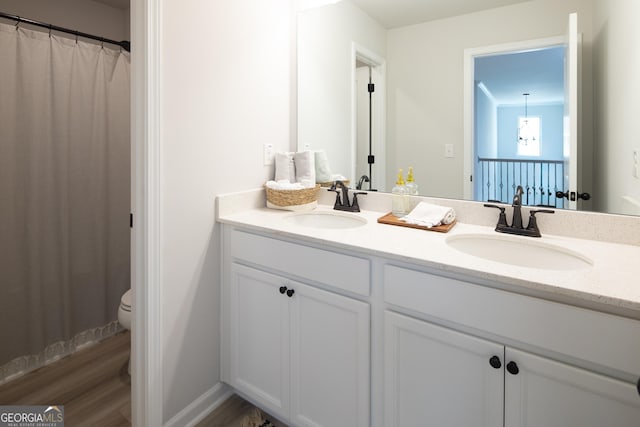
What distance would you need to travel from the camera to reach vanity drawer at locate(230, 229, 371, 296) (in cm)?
119

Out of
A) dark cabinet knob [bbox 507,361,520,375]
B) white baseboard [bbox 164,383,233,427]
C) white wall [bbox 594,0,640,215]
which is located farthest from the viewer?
white baseboard [bbox 164,383,233,427]

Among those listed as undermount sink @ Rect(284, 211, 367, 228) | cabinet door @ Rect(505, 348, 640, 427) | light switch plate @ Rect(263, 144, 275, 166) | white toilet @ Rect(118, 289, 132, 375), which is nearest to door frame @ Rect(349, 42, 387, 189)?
undermount sink @ Rect(284, 211, 367, 228)

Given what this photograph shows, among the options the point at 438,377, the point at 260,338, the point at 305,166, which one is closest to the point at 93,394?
the point at 260,338

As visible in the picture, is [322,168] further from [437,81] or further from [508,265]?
[508,265]

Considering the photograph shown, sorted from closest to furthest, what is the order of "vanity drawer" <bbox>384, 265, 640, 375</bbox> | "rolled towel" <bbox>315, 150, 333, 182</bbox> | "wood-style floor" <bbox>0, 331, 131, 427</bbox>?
"vanity drawer" <bbox>384, 265, 640, 375</bbox> → "wood-style floor" <bbox>0, 331, 131, 427</bbox> → "rolled towel" <bbox>315, 150, 333, 182</bbox>

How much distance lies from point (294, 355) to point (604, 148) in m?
1.36

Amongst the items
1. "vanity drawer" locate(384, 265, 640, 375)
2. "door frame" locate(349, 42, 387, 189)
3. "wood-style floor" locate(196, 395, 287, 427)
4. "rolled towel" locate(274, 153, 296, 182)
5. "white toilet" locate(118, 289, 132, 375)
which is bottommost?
"wood-style floor" locate(196, 395, 287, 427)

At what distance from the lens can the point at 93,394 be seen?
5.72 ft

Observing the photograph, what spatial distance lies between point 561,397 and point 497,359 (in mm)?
155

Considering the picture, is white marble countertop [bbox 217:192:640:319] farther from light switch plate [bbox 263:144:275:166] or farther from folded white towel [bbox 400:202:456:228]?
light switch plate [bbox 263:144:275:166]

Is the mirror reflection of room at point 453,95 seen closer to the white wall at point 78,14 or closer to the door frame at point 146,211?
the door frame at point 146,211

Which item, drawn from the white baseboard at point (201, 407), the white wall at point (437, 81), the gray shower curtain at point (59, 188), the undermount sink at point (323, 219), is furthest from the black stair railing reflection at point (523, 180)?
the gray shower curtain at point (59, 188)

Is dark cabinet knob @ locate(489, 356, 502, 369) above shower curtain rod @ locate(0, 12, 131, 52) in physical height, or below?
below

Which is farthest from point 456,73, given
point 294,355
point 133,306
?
point 133,306
